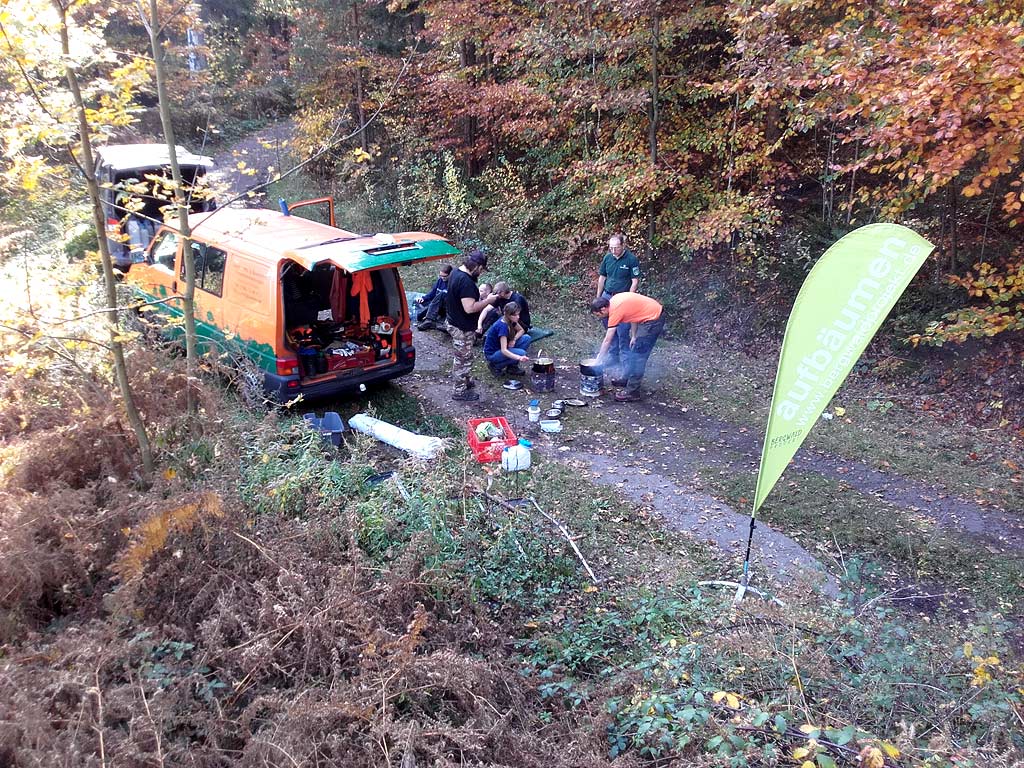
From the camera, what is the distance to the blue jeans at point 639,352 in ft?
26.2

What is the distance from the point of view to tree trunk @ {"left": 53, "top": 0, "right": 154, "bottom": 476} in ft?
13.6

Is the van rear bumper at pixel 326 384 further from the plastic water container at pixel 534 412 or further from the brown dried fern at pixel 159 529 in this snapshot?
the brown dried fern at pixel 159 529

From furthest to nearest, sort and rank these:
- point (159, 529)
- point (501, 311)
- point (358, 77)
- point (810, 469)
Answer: point (358, 77), point (501, 311), point (810, 469), point (159, 529)

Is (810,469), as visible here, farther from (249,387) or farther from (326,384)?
(249,387)

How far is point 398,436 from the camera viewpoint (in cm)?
679

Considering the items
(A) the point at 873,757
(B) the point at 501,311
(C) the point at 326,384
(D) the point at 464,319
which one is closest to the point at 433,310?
(B) the point at 501,311

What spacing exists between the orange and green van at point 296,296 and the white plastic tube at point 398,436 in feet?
1.49

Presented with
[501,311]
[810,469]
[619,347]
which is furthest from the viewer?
[501,311]

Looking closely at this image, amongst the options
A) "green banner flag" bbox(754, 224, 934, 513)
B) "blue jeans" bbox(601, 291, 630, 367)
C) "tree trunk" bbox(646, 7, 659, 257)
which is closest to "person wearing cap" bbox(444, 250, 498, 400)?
"blue jeans" bbox(601, 291, 630, 367)

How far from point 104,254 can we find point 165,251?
400 cm

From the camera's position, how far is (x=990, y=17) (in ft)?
20.0

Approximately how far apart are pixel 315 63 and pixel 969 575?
16.3 metres

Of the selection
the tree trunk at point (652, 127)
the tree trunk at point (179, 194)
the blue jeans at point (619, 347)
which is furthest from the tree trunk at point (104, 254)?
the tree trunk at point (652, 127)

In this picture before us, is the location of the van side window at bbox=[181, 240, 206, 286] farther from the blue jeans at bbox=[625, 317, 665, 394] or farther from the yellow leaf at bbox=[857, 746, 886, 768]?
the yellow leaf at bbox=[857, 746, 886, 768]
